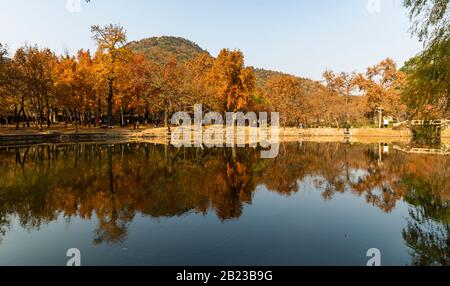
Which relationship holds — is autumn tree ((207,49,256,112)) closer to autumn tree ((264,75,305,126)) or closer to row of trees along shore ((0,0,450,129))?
row of trees along shore ((0,0,450,129))

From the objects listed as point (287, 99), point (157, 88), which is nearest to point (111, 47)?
point (157, 88)

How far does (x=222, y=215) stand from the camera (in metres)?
11.9

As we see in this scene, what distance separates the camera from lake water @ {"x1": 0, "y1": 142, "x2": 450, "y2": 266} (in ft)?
27.7

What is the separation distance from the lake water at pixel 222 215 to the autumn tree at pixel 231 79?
36.9 m

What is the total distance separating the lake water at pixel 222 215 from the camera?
8.44m

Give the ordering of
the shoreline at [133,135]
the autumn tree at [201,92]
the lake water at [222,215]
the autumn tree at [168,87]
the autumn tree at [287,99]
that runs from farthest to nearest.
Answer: the autumn tree at [287,99]
the autumn tree at [201,92]
the autumn tree at [168,87]
the shoreline at [133,135]
the lake water at [222,215]

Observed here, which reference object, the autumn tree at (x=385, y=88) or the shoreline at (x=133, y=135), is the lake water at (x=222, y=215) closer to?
the shoreline at (x=133, y=135)

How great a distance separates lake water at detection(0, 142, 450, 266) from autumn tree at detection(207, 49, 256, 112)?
36.9m
